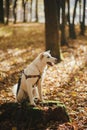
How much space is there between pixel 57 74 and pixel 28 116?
6.78 metres

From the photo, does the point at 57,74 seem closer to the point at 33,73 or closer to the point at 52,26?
the point at 52,26

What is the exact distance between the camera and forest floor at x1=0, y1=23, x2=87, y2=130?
884 centimetres

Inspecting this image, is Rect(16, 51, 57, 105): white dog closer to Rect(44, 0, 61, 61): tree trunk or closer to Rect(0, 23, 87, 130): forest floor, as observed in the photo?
Rect(0, 23, 87, 130): forest floor

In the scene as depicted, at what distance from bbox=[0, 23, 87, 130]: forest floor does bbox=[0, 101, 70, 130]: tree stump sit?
0.64 feet

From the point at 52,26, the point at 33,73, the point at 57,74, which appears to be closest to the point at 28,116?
the point at 33,73

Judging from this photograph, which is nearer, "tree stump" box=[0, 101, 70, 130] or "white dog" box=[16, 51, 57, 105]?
"tree stump" box=[0, 101, 70, 130]

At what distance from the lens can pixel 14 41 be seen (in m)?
24.4

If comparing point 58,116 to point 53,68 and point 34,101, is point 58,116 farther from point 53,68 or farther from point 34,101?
point 53,68

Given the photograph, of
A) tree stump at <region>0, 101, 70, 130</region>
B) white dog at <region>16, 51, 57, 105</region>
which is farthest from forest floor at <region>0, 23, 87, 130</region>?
white dog at <region>16, 51, 57, 105</region>

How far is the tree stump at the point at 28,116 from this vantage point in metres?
6.99

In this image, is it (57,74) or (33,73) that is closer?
(33,73)

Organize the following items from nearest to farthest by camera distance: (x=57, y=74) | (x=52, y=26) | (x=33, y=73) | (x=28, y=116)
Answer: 1. (x=28, y=116)
2. (x=33, y=73)
3. (x=57, y=74)
4. (x=52, y=26)

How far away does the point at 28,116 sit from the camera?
704 centimetres

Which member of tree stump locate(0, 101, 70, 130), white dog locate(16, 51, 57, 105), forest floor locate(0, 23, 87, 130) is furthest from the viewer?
forest floor locate(0, 23, 87, 130)
